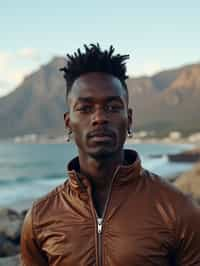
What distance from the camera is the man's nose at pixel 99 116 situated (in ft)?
7.66

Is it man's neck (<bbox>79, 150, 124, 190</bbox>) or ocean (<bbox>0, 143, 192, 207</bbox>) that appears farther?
ocean (<bbox>0, 143, 192, 207</bbox>)

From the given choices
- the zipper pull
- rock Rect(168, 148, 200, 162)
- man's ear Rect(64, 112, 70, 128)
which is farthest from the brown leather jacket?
rock Rect(168, 148, 200, 162)

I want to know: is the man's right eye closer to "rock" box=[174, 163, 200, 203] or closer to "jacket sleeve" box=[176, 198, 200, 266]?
"jacket sleeve" box=[176, 198, 200, 266]

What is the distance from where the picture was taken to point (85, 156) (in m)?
2.45

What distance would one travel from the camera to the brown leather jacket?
2.24 m

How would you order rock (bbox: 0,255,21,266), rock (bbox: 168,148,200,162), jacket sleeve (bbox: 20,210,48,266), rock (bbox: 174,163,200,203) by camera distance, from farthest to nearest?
rock (bbox: 168,148,200,162), rock (bbox: 174,163,200,203), rock (bbox: 0,255,21,266), jacket sleeve (bbox: 20,210,48,266)

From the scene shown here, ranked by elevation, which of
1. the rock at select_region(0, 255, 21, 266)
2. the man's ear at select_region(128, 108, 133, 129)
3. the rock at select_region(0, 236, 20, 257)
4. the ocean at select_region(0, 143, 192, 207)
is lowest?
the ocean at select_region(0, 143, 192, 207)

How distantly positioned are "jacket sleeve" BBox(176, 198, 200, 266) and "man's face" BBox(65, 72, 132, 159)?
0.40 m

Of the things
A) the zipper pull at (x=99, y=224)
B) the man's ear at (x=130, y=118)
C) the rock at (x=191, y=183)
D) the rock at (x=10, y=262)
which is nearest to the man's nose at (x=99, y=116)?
the man's ear at (x=130, y=118)

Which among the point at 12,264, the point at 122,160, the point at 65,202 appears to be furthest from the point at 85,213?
the point at 12,264

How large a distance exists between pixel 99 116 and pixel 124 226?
0.48 m

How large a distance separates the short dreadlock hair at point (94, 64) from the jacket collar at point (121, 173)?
325mm

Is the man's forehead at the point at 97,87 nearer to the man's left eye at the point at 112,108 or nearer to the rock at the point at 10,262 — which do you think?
the man's left eye at the point at 112,108

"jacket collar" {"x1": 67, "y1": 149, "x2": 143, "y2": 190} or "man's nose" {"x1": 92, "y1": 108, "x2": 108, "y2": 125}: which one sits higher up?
"man's nose" {"x1": 92, "y1": 108, "x2": 108, "y2": 125}
